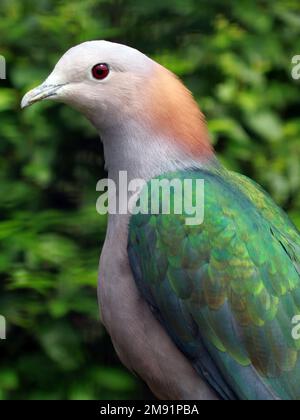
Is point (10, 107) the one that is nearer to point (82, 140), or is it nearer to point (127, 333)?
point (82, 140)

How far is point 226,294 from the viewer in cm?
317

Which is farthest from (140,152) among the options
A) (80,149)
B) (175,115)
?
(80,149)

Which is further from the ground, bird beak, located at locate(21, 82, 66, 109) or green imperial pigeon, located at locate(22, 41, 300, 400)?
bird beak, located at locate(21, 82, 66, 109)

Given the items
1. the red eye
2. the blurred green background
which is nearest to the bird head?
the red eye

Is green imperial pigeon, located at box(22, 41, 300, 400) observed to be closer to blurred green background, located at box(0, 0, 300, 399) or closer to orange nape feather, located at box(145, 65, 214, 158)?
orange nape feather, located at box(145, 65, 214, 158)

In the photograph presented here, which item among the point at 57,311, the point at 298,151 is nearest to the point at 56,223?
the point at 57,311

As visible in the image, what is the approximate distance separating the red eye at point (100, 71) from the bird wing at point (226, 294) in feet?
1.34

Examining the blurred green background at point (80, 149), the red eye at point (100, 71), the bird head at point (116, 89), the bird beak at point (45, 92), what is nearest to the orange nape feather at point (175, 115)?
the bird head at point (116, 89)

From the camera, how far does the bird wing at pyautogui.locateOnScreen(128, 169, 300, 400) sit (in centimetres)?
316

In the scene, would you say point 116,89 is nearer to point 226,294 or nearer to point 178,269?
point 178,269

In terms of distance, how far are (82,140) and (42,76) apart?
1.08ft

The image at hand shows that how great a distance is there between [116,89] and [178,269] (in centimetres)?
53

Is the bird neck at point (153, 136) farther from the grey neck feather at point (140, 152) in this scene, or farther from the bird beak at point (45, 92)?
the bird beak at point (45, 92)

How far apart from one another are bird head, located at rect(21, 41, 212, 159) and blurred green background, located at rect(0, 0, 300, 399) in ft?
3.10
